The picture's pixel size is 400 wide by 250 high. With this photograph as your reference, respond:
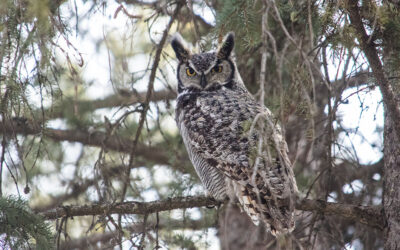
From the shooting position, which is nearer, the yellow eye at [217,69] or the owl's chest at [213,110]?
the owl's chest at [213,110]

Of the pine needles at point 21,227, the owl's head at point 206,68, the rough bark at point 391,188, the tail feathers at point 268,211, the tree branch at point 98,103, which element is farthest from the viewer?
the tree branch at point 98,103

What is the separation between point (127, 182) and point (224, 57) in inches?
53.2

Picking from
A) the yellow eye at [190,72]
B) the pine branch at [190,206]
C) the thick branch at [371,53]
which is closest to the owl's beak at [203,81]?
the yellow eye at [190,72]

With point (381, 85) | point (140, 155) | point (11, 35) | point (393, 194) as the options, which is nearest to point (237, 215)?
point (140, 155)

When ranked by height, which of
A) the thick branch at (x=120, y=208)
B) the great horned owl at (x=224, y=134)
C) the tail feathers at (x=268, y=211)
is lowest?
the tail feathers at (x=268, y=211)

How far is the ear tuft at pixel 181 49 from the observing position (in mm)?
3749

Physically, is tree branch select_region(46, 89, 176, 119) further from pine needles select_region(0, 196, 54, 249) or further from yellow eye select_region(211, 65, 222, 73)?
pine needles select_region(0, 196, 54, 249)

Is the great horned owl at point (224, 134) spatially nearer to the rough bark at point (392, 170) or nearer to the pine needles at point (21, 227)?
the rough bark at point (392, 170)

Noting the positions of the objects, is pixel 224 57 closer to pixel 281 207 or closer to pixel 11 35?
pixel 281 207

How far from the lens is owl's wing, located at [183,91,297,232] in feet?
9.14

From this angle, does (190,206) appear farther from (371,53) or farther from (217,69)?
(371,53)

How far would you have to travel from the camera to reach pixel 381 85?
219 centimetres

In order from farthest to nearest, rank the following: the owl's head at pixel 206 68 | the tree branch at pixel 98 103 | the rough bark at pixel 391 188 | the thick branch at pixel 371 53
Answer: the tree branch at pixel 98 103
the owl's head at pixel 206 68
the rough bark at pixel 391 188
the thick branch at pixel 371 53

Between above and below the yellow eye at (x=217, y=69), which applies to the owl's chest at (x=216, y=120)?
below
